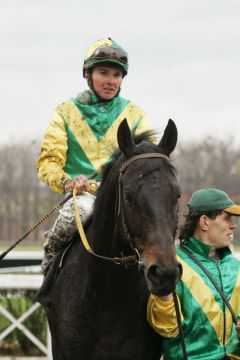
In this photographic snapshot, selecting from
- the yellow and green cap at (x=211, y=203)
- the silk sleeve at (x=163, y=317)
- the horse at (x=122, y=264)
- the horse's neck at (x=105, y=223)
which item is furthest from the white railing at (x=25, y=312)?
the silk sleeve at (x=163, y=317)

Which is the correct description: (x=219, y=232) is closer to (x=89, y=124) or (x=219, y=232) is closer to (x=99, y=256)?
(x=99, y=256)

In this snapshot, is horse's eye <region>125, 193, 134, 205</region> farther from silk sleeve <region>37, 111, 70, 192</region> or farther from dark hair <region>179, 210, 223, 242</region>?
silk sleeve <region>37, 111, 70, 192</region>

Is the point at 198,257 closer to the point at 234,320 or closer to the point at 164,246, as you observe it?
the point at 234,320

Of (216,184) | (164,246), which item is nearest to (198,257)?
(164,246)

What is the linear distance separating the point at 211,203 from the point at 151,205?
33.3 inches

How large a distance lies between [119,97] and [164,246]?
2007mm

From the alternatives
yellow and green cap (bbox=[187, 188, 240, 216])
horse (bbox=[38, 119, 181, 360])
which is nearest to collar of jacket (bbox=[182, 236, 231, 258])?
yellow and green cap (bbox=[187, 188, 240, 216])

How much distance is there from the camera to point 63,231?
17.1ft

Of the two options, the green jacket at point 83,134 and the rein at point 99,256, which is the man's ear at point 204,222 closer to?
the rein at point 99,256

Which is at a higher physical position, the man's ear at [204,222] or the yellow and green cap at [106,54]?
the yellow and green cap at [106,54]

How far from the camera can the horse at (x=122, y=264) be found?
12.9 feet

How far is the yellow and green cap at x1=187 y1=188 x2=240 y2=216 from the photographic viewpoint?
15.4ft

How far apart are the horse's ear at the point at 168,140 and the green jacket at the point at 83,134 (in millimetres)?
1118

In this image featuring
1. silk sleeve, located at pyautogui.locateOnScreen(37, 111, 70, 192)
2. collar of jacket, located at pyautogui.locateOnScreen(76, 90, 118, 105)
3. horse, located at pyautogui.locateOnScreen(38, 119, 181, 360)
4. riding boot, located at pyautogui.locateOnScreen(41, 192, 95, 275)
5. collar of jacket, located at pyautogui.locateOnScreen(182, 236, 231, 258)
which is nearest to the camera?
horse, located at pyautogui.locateOnScreen(38, 119, 181, 360)
